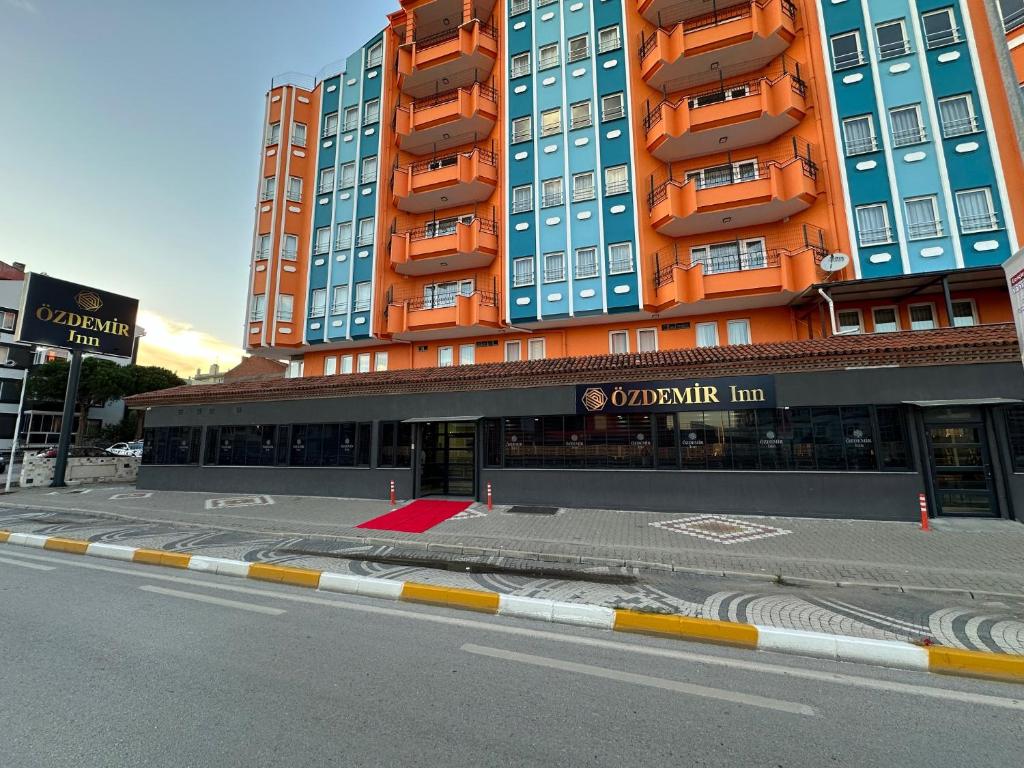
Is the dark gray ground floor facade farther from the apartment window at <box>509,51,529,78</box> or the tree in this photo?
the tree

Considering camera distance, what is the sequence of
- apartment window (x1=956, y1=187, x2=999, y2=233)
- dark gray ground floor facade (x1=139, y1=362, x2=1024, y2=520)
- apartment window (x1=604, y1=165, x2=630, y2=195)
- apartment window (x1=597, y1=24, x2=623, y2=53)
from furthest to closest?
apartment window (x1=597, y1=24, x2=623, y2=53) < apartment window (x1=604, y1=165, x2=630, y2=195) < apartment window (x1=956, y1=187, x2=999, y2=233) < dark gray ground floor facade (x1=139, y1=362, x2=1024, y2=520)

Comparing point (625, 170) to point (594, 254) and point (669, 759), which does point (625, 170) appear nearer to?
point (594, 254)

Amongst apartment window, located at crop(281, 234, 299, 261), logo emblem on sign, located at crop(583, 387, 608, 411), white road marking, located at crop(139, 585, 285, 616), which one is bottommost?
white road marking, located at crop(139, 585, 285, 616)

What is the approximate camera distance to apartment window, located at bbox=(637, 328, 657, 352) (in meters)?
18.2

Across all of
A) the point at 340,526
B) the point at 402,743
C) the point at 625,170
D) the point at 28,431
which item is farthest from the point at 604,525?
the point at 28,431

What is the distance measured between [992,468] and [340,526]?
53.0 feet

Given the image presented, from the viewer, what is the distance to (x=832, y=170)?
53.1ft

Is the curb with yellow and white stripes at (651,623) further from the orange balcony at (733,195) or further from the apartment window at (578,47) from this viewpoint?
the apartment window at (578,47)

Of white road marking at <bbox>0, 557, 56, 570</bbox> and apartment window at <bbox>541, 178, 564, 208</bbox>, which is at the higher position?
apartment window at <bbox>541, 178, 564, 208</bbox>

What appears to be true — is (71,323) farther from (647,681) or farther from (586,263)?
(647,681)

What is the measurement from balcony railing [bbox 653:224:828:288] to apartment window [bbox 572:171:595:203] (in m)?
4.06

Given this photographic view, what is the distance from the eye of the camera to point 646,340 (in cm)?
1830

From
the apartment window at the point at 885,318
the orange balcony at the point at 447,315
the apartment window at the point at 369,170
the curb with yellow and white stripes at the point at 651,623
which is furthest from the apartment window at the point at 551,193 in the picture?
the curb with yellow and white stripes at the point at 651,623

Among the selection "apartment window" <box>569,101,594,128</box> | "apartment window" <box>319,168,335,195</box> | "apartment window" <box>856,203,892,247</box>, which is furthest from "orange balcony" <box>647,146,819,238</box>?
"apartment window" <box>319,168,335,195</box>
